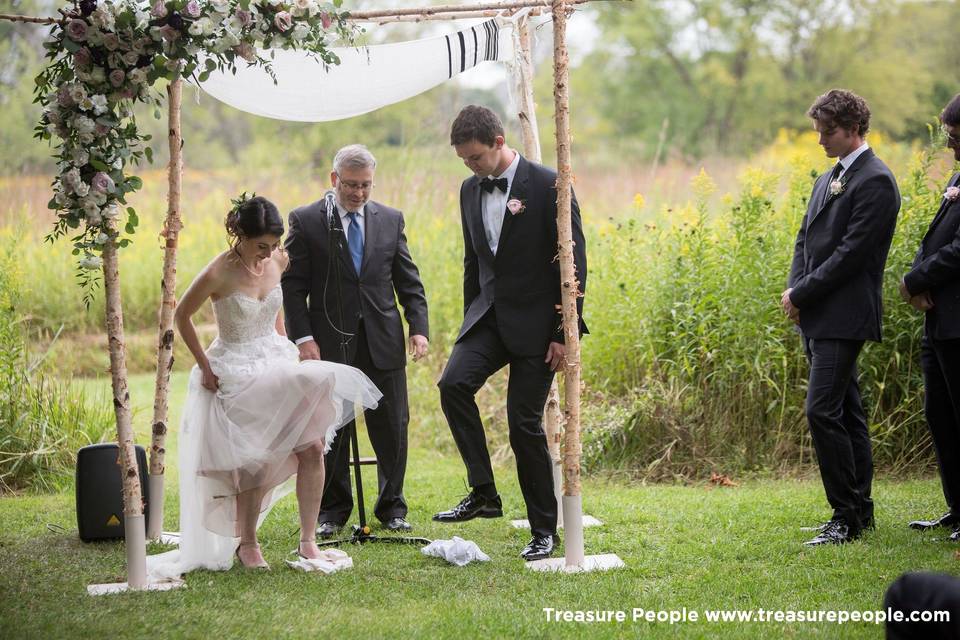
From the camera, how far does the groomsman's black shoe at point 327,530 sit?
5113 millimetres

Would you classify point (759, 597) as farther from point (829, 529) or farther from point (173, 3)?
point (173, 3)

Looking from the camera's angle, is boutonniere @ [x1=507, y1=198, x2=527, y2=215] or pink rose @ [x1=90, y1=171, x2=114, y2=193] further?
boutonniere @ [x1=507, y1=198, x2=527, y2=215]

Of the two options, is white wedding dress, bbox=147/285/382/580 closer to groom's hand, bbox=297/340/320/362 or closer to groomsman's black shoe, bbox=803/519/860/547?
groom's hand, bbox=297/340/320/362

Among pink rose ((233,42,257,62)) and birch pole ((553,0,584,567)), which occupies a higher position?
pink rose ((233,42,257,62))

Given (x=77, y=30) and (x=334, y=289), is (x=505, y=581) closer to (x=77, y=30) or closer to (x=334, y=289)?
(x=334, y=289)

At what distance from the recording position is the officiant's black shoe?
5211mm

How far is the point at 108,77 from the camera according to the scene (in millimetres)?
3977

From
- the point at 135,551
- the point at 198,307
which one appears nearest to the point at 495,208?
the point at 198,307

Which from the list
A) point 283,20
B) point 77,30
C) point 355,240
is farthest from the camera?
point 355,240

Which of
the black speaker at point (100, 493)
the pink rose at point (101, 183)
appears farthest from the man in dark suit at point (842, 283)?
the black speaker at point (100, 493)

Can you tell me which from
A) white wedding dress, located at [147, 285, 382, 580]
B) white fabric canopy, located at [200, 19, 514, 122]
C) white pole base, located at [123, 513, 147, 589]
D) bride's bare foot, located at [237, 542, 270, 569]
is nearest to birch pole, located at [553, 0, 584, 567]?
white fabric canopy, located at [200, 19, 514, 122]

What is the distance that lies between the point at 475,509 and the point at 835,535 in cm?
162

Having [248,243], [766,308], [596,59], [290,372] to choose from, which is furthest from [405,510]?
[596,59]

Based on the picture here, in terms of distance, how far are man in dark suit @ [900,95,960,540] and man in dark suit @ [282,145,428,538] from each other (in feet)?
7.82
